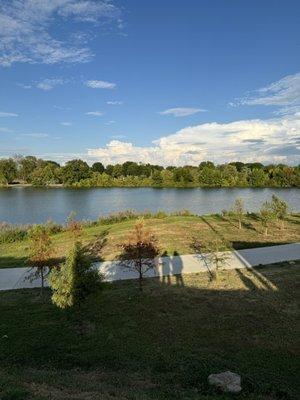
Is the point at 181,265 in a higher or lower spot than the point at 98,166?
lower

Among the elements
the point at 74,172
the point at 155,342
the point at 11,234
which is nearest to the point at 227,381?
the point at 155,342

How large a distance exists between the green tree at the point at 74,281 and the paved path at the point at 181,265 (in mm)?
4093

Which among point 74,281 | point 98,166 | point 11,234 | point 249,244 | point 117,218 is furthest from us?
point 98,166

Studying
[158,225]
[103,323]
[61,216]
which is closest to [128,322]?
[103,323]

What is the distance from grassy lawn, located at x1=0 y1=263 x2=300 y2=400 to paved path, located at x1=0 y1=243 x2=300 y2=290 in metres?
1.26

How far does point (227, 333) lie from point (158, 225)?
14.8 meters

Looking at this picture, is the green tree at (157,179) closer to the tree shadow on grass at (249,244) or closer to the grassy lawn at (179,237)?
the grassy lawn at (179,237)

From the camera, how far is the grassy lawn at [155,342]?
7.13 m

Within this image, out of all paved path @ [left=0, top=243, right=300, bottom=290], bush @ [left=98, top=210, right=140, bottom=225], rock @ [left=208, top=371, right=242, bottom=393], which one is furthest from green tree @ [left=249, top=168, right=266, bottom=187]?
rock @ [left=208, top=371, right=242, bottom=393]

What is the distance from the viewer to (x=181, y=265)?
15852 mm

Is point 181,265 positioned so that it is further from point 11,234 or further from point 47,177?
point 47,177

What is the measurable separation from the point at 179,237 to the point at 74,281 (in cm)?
1105

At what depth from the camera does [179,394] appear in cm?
685

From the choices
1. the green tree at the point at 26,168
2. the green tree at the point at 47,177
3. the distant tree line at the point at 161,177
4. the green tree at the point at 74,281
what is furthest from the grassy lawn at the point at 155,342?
the green tree at the point at 26,168
